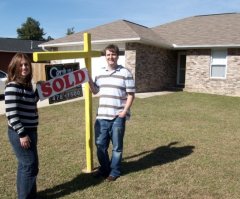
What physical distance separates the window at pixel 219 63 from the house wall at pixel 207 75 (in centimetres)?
21

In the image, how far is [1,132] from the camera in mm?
7809

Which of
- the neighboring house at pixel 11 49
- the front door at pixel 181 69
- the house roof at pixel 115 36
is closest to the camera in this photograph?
the house roof at pixel 115 36

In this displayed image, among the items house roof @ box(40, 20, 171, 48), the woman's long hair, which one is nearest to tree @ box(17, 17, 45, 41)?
house roof @ box(40, 20, 171, 48)

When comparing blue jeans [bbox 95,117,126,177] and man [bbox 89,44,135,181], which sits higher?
man [bbox 89,44,135,181]

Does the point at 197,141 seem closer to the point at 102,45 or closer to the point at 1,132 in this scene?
the point at 1,132

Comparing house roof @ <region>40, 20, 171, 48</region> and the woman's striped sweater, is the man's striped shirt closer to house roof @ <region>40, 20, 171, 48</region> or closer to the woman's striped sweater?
the woman's striped sweater

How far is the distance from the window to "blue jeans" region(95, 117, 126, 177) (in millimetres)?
14457

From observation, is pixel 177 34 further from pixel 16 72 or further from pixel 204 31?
pixel 16 72

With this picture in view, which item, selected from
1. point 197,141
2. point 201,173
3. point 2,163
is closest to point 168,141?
point 197,141

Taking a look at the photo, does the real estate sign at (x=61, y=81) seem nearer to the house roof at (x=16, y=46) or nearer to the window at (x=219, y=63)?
the window at (x=219, y=63)

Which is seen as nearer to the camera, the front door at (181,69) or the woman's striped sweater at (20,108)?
the woman's striped sweater at (20,108)

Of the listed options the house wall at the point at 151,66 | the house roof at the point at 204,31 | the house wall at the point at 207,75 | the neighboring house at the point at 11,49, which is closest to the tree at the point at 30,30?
the neighboring house at the point at 11,49

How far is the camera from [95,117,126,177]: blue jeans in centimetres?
471

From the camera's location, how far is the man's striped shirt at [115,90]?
4.66 meters
